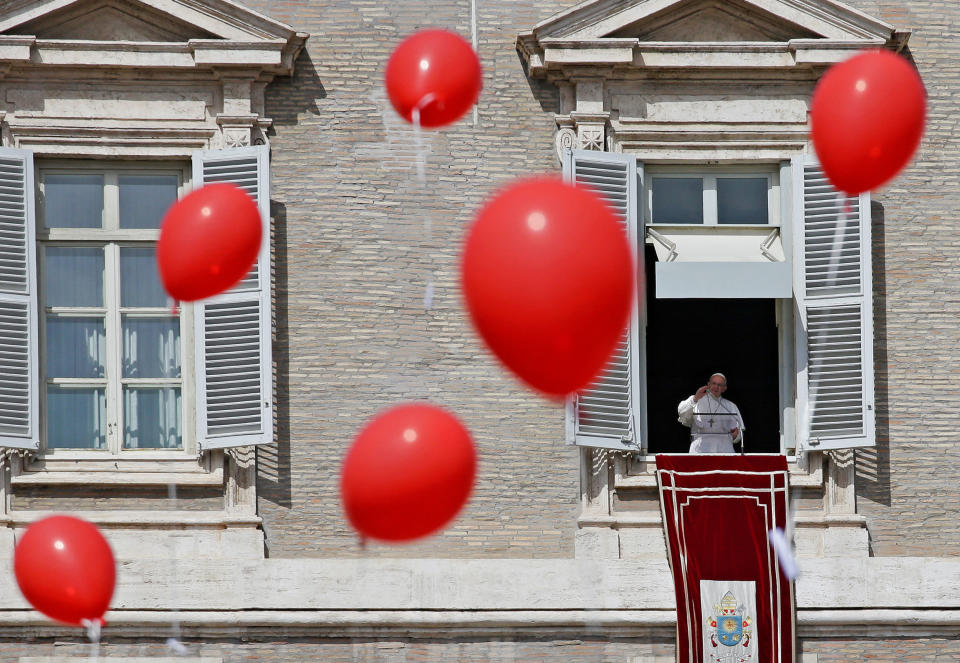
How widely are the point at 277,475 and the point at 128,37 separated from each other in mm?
2732

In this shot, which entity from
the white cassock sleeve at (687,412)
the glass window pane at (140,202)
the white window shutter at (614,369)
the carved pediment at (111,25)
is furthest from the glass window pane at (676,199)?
the glass window pane at (140,202)

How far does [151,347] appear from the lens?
463 inches

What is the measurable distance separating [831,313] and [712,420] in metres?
0.94

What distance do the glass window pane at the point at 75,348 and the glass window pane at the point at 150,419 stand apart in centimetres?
26

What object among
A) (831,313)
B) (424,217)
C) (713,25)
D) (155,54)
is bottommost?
(831,313)

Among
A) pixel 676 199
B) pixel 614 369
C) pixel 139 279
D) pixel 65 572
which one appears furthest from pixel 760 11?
pixel 65 572

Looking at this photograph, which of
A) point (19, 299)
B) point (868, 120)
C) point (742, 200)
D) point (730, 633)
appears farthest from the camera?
point (742, 200)

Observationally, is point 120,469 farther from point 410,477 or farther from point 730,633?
point 410,477

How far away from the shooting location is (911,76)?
8633mm

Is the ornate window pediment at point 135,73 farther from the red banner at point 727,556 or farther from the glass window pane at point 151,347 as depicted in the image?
the red banner at point 727,556

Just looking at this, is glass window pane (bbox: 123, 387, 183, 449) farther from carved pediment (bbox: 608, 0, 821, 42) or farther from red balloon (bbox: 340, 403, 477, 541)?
red balloon (bbox: 340, 403, 477, 541)

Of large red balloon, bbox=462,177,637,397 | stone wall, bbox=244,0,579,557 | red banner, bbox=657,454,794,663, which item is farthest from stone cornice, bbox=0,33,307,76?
large red balloon, bbox=462,177,637,397

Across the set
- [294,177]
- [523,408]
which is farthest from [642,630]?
[294,177]

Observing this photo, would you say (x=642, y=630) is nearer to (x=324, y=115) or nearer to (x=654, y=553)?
(x=654, y=553)
